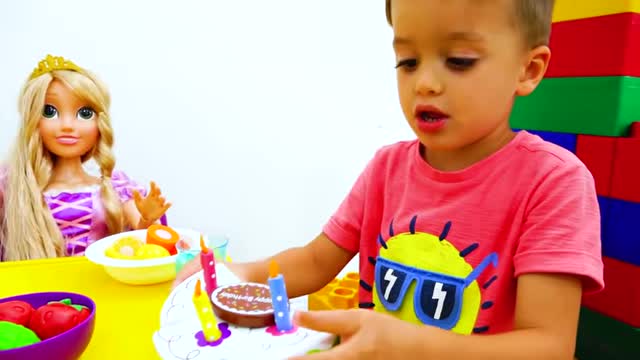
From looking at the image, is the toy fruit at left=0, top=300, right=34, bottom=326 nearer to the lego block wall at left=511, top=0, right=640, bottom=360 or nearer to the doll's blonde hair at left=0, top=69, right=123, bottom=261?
the doll's blonde hair at left=0, top=69, right=123, bottom=261

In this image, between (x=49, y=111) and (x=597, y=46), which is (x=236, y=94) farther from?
(x=597, y=46)

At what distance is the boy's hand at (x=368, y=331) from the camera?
1.20 ft

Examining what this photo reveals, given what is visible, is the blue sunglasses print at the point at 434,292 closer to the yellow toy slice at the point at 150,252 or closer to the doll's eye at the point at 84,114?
the yellow toy slice at the point at 150,252

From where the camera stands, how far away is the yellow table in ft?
1.92

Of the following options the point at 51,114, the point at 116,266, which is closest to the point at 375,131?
the point at 51,114

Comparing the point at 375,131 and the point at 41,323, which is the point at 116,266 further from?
the point at 375,131

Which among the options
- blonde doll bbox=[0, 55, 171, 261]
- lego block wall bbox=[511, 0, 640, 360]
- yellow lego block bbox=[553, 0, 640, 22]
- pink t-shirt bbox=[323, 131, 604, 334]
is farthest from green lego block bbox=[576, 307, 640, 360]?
blonde doll bbox=[0, 55, 171, 261]

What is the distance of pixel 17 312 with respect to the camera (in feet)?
1.73

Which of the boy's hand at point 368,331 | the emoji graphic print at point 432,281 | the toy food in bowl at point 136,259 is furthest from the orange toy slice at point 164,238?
the boy's hand at point 368,331

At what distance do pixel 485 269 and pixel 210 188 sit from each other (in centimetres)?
118

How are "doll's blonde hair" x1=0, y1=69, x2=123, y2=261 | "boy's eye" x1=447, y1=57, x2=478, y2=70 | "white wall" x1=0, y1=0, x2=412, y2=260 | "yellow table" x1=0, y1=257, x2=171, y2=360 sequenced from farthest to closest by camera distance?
"white wall" x1=0, y1=0, x2=412, y2=260 → "doll's blonde hair" x1=0, y1=69, x2=123, y2=261 → "yellow table" x1=0, y1=257, x2=171, y2=360 → "boy's eye" x1=447, y1=57, x2=478, y2=70

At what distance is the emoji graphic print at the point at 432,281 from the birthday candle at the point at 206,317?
214 millimetres

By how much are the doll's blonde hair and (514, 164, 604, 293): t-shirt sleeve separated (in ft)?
2.99

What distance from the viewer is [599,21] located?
75 cm
